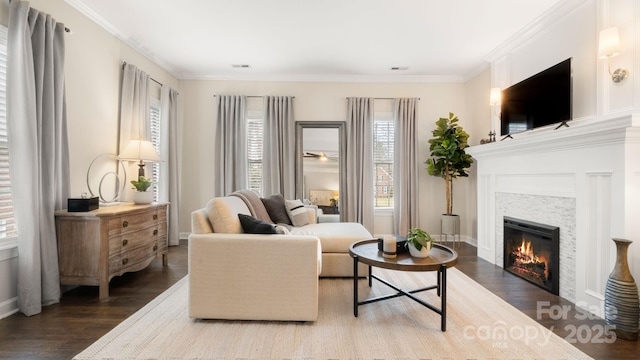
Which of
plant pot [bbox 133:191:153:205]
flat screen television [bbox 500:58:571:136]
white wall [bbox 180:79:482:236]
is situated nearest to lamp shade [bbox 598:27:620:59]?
flat screen television [bbox 500:58:571:136]

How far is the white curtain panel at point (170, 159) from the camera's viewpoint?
4.60 m

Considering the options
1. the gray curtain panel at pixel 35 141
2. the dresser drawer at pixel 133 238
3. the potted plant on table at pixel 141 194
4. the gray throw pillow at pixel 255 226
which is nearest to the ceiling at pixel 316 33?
the gray curtain panel at pixel 35 141

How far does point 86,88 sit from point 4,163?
44.5 inches

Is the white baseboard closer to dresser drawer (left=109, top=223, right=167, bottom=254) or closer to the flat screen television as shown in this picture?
dresser drawer (left=109, top=223, right=167, bottom=254)

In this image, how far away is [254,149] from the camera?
5.25m

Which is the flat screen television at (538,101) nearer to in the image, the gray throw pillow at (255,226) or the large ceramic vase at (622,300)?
the large ceramic vase at (622,300)

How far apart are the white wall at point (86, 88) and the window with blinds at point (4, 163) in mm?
202

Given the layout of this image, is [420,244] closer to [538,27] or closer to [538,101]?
[538,101]

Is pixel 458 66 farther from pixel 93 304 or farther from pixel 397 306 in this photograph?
pixel 93 304

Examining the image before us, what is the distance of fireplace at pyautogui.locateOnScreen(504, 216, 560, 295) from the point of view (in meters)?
2.89

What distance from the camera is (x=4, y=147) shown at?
93.7 inches

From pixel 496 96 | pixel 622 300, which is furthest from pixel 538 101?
pixel 622 300

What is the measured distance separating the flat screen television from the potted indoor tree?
80 cm

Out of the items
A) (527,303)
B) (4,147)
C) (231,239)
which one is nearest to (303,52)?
(231,239)
